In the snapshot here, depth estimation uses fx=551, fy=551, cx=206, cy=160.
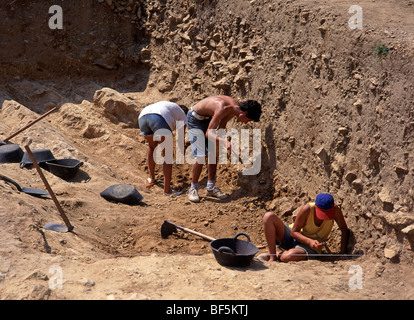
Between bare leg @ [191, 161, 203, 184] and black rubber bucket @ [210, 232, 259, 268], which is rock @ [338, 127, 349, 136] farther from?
bare leg @ [191, 161, 203, 184]

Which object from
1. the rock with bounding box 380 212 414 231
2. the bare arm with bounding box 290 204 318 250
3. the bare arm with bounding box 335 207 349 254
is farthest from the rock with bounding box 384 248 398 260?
the bare arm with bounding box 290 204 318 250

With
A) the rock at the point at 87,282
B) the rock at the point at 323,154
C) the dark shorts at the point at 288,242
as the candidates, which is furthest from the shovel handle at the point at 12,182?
the rock at the point at 323,154

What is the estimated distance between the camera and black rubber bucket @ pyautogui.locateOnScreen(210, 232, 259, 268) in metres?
4.09

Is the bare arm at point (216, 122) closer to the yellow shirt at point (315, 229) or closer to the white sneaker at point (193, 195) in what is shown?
the white sneaker at point (193, 195)

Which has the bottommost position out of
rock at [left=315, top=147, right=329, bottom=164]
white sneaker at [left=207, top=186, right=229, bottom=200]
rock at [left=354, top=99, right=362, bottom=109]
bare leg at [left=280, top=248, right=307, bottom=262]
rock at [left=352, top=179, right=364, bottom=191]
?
white sneaker at [left=207, top=186, right=229, bottom=200]

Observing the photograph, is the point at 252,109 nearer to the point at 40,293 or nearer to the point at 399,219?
the point at 399,219

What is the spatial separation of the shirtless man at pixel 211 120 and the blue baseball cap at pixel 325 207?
64.1 inches

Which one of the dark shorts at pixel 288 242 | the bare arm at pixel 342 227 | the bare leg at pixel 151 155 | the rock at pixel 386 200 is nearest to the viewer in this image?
the rock at pixel 386 200

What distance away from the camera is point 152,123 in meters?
6.30

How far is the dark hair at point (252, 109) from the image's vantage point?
231 inches

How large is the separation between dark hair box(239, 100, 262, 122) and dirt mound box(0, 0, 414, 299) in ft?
0.91

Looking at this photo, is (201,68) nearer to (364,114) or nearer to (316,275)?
(364,114)

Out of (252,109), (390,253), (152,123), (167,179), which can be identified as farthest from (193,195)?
(390,253)

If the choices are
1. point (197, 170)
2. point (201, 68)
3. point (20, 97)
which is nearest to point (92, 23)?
point (20, 97)
